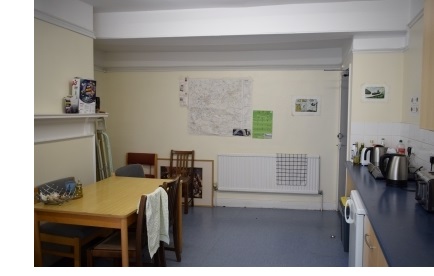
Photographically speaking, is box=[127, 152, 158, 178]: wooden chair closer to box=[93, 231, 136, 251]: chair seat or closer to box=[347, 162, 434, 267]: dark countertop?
box=[93, 231, 136, 251]: chair seat

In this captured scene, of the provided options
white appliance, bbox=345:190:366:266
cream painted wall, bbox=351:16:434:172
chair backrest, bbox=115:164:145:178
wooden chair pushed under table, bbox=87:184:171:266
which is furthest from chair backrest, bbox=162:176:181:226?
cream painted wall, bbox=351:16:434:172

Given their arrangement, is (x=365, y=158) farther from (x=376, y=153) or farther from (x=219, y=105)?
(x=219, y=105)

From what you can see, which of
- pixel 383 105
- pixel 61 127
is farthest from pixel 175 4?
pixel 383 105

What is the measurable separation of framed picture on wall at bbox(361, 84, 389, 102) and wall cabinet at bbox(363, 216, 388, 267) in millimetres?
1900

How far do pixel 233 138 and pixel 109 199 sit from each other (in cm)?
258

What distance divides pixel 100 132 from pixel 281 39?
2617mm

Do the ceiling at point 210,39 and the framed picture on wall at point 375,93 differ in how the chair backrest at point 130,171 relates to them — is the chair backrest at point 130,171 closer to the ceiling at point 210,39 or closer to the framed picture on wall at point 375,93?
the ceiling at point 210,39

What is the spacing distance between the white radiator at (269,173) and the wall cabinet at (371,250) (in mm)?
2611

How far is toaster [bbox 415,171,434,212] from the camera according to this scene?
1.94 meters

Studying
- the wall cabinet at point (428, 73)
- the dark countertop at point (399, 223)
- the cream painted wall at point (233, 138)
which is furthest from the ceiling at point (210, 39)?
the dark countertop at point (399, 223)

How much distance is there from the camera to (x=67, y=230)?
8.86 feet

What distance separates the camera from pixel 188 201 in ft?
16.1
